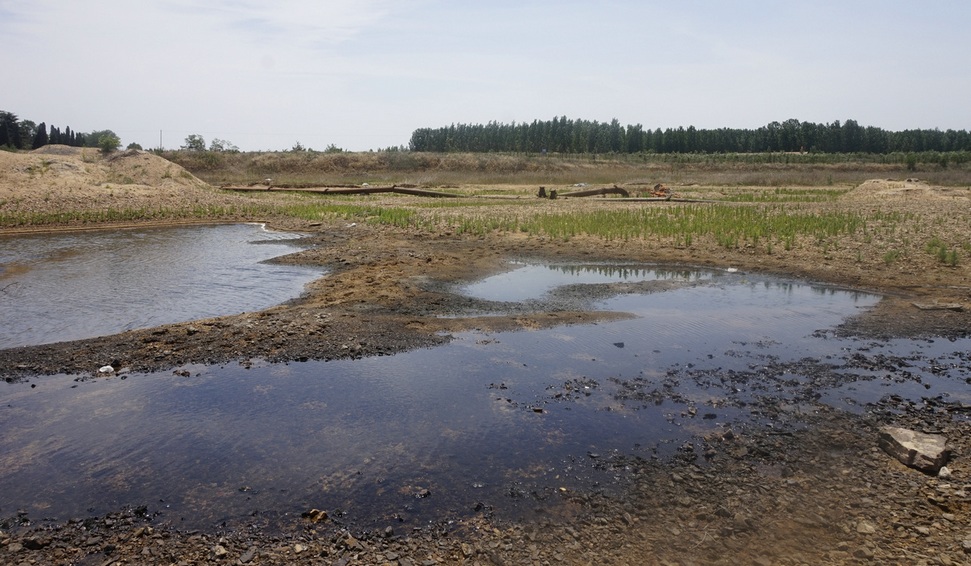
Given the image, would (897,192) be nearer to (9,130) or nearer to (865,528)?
(865,528)

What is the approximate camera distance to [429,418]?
5969 millimetres

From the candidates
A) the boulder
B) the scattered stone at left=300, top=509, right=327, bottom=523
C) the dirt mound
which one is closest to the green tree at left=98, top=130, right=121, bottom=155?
the scattered stone at left=300, top=509, right=327, bottom=523

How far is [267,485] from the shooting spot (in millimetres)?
4707

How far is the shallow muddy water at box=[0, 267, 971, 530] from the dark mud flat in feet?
0.27

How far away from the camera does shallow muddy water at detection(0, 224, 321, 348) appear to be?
938 centimetres

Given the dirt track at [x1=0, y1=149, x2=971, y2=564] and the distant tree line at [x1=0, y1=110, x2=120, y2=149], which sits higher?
the distant tree line at [x1=0, y1=110, x2=120, y2=149]

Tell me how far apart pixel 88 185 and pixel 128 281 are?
56.4ft

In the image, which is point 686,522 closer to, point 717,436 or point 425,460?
point 717,436

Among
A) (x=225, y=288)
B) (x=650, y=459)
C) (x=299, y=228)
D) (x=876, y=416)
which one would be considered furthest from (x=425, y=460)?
(x=299, y=228)

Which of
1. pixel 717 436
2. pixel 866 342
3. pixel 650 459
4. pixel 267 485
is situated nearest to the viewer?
pixel 267 485

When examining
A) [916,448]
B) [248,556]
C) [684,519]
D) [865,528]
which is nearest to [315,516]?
[248,556]

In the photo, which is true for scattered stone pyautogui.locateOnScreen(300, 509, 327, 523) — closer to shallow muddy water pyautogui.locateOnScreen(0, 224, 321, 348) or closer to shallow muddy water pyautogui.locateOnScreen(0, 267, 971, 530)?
shallow muddy water pyautogui.locateOnScreen(0, 267, 971, 530)

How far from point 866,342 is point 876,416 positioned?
2.75 metres

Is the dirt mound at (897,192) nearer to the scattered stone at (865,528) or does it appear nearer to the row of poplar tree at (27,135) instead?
the scattered stone at (865,528)
